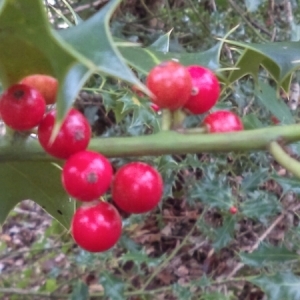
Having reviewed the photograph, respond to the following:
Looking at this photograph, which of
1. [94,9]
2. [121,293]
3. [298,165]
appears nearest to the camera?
[298,165]

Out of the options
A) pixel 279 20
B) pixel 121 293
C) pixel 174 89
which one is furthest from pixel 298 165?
pixel 279 20

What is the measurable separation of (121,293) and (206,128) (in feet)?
3.18

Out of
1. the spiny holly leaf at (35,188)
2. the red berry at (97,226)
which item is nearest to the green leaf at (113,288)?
the spiny holly leaf at (35,188)

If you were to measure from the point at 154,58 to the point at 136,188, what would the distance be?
19 cm

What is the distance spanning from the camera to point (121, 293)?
4.56 ft

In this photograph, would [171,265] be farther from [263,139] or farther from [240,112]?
[263,139]

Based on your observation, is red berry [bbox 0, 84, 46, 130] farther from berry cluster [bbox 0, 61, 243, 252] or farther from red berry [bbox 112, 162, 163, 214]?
red berry [bbox 112, 162, 163, 214]

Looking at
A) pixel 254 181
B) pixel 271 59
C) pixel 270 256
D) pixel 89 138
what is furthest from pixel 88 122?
pixel 254 181

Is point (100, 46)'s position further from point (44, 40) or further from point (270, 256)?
point (270, 256)

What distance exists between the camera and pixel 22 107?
53 centimetres

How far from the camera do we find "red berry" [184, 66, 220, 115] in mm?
577

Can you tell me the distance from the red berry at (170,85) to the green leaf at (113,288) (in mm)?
958

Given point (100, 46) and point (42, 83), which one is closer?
point (100, 46)

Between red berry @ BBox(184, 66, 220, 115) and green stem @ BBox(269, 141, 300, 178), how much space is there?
0.39 feet
